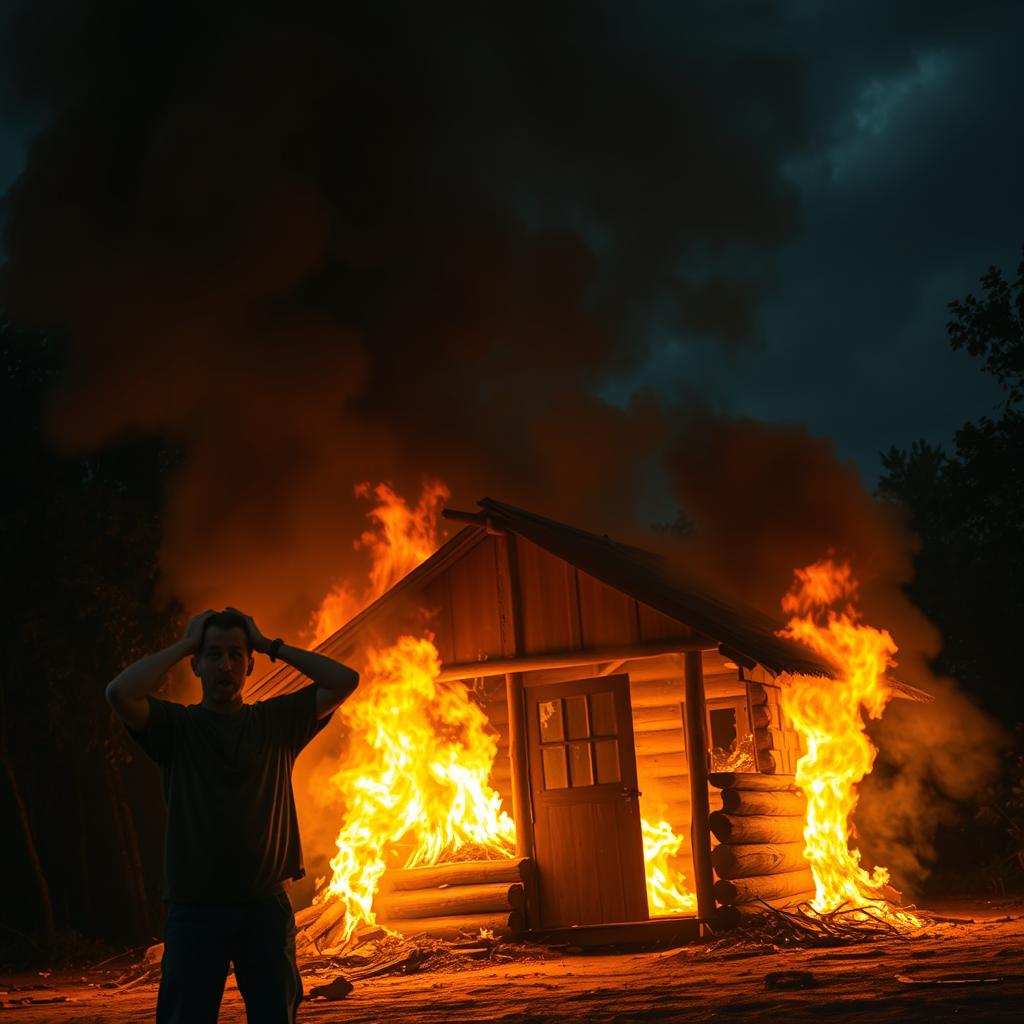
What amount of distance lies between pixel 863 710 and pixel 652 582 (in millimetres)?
7722

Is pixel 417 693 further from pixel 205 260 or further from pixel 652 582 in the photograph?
pixel 205 260

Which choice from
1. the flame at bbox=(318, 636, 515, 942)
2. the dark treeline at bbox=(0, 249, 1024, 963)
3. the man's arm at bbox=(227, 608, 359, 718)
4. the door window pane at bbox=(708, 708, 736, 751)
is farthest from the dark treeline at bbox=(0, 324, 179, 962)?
the man's arm at bbox=(227, 608, 359, 718)

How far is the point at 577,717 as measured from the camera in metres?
14.3

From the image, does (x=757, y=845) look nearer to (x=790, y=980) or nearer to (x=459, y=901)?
(x=459, y=901)

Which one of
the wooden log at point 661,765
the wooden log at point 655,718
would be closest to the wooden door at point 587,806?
the wooden log at point 655,718

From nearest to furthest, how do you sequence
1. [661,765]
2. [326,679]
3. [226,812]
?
1. [226,812]
2. [326,679]
3. [661,765]

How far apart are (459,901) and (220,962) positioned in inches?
376

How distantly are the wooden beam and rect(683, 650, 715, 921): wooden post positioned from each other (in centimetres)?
23

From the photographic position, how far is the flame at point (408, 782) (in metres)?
14.6

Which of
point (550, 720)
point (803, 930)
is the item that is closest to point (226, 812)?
point (803, 930)

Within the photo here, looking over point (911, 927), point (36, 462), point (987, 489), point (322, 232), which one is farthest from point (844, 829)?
point (36, 462)

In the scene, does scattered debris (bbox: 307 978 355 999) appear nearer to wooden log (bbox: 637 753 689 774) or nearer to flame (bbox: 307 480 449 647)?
flame (bbox: 307 480 449 647)

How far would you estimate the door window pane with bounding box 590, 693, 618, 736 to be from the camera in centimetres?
1412

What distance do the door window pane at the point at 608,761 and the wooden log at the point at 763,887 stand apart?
1.61 metres
